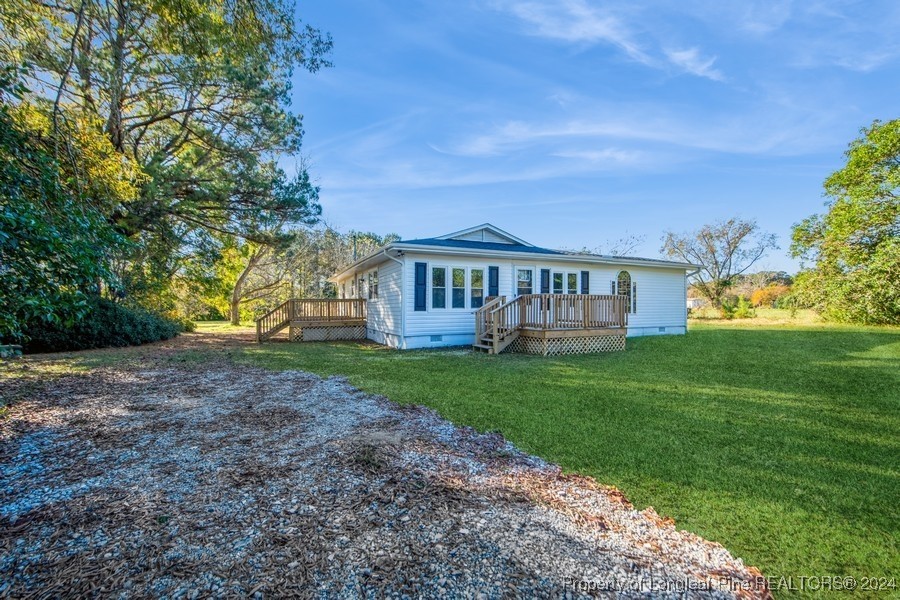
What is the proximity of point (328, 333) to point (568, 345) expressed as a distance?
30.9 feet

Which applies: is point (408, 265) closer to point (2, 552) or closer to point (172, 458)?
point (172, 458)

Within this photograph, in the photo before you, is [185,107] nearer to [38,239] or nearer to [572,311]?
[38,239]

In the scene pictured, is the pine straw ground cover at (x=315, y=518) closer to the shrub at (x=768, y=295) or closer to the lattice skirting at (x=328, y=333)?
the lattice skirting at (x=328, y=333)

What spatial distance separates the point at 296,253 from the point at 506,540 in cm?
2673

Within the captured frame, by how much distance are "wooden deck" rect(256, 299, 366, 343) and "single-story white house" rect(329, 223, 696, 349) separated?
2.20ft

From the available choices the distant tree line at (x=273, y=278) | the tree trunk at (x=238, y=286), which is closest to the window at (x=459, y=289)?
the distant tree line at (x=273, y=278)

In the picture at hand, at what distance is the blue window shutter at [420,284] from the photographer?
446 inches

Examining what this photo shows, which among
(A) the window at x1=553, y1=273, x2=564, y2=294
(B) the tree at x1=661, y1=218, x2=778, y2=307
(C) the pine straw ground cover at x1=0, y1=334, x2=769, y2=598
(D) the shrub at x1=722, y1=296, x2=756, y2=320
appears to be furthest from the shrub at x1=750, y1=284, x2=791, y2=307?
(C) the pine straw ground cover at x1=0, y1=334, x2=769, y2=598

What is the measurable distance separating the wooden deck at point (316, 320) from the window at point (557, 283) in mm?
7643

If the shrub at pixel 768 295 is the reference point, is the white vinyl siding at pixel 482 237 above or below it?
above

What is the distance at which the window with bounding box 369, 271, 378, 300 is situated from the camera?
45.9 ft

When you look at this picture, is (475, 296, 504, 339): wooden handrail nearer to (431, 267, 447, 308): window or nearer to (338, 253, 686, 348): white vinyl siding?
(338, 253, 686, 348): white vinyl siding

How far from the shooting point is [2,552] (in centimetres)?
207

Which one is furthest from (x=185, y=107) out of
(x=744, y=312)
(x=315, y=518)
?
(x=744, y=312)
